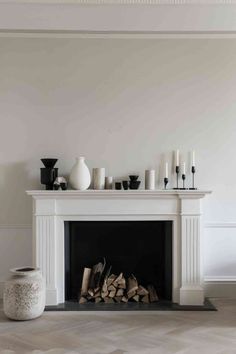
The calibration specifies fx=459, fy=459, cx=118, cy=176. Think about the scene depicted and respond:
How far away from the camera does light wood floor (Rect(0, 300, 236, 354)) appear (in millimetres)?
3332

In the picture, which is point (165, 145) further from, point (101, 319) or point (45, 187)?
point (101, 319)

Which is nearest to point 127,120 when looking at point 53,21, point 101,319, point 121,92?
point 121,92

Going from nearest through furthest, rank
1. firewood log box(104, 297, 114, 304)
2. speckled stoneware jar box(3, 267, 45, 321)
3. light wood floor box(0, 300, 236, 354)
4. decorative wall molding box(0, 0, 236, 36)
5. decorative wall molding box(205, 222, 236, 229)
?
1. light wood floor box(0, 300, 236, 354)
2. speckled stoneware jar box(3, 267, 45, 321)
3. firewood log box(104, 297, 114, 304)
4. decorative wall molding box(0, 0, 236, 36)
5. decorative wall molding box(205, 222, 236, 229)

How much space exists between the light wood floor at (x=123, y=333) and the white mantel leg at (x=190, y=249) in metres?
0.27

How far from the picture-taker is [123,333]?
12.0 feet

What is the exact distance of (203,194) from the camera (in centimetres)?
440

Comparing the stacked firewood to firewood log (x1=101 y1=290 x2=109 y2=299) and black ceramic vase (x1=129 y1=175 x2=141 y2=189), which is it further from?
black ceramic vase (x1=129 y1=175 x2=141 y2=189)

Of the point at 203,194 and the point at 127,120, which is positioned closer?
the point at 203,194

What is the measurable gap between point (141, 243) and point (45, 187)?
1133mm

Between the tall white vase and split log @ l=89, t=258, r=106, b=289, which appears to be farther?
split log @ l=89, t=258, r=106, b=289

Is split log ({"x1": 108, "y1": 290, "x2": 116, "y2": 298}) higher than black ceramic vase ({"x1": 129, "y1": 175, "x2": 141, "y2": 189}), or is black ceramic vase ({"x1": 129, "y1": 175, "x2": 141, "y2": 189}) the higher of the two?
black ceramic vase ({"x1": 129, "y1": 175, "x2": 141, "y2": 189})

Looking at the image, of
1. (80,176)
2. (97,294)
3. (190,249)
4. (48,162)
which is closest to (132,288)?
(97,294)

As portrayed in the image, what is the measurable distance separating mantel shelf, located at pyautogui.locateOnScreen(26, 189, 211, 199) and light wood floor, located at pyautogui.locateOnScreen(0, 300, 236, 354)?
42.8 inches

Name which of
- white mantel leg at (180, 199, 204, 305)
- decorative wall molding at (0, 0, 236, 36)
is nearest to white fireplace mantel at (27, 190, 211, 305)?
white mantel leg at (180, 199, 204, 305)
